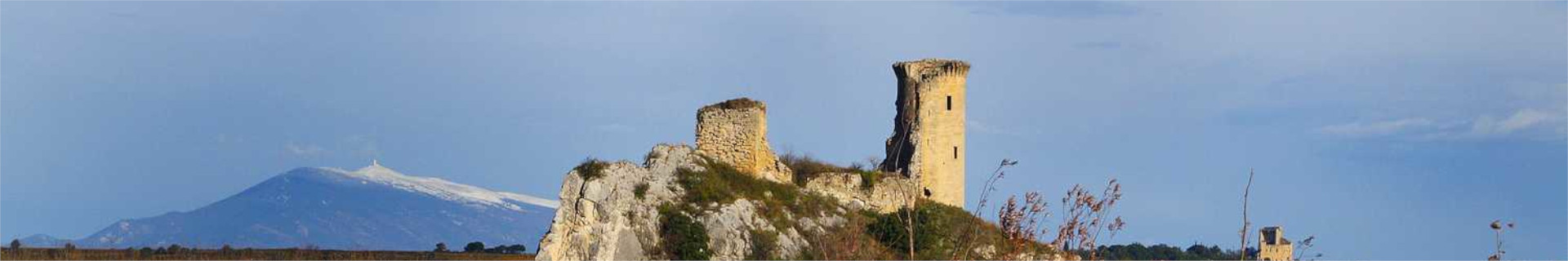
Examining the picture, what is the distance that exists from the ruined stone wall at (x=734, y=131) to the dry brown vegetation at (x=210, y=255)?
15.3 meters

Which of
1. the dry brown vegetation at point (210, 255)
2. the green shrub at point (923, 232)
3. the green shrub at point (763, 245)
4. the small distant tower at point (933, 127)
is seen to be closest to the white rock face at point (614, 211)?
the green shrub at point (763, 245)

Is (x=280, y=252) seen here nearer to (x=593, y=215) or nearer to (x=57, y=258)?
(x=57, y=258)

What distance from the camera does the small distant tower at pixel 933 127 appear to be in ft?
219

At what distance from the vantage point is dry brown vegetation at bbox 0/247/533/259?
63.6m

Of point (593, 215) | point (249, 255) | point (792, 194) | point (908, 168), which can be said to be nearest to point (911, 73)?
point (908, 168)

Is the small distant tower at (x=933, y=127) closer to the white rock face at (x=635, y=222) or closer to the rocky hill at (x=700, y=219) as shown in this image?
the rocky hill at (x=700, y=219)

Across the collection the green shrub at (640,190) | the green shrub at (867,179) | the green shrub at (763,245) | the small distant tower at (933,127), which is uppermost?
the small distant tower at (933,127)

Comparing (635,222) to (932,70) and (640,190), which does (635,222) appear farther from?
(932,70)

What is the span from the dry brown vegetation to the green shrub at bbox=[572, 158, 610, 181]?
41.8 ft

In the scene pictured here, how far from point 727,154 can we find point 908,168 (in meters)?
7.58

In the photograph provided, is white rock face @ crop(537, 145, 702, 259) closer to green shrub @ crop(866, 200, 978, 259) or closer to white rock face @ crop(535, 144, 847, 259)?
white rock face @ crop(535, 144, 847, 259)

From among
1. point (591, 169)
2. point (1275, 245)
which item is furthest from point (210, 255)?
point (1275, 245)

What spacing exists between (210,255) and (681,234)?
19.0m

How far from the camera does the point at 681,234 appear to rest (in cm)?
5741
